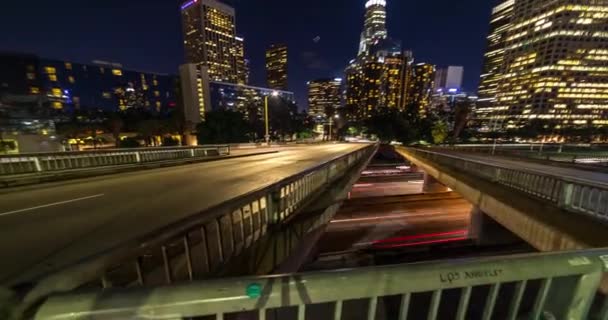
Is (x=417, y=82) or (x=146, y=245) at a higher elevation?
(x=417, y=82)

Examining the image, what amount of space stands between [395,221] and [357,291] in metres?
17.5

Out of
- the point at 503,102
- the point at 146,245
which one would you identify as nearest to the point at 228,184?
the point at 146,245

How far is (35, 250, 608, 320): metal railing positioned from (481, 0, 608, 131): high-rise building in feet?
387

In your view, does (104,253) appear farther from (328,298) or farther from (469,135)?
(469,135)

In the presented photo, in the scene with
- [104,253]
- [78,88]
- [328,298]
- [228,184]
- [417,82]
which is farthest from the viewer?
[417,82]

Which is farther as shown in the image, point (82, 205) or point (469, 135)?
point (469, 135)

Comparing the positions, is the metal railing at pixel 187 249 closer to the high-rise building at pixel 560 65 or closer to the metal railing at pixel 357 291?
the metal railing at pixel 357 291

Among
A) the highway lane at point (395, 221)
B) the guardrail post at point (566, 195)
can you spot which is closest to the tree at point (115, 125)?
the highway lane at point (395, 221)

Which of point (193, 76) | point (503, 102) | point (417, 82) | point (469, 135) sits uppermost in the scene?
point (417, 82)

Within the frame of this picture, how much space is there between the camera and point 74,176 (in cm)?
967

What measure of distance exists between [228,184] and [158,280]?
20.6 feet

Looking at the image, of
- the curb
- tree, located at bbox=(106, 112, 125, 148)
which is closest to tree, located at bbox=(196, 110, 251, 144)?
tree, located at bbox=(106, 112, 125, 148)

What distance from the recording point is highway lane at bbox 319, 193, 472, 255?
575 inches

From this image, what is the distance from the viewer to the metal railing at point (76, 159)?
916cm
